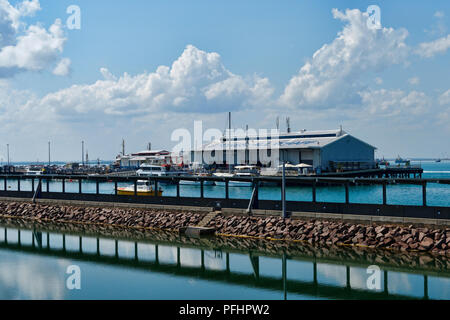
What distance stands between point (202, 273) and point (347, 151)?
78.2 metres

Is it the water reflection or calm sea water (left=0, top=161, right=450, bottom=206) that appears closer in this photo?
the water reflection

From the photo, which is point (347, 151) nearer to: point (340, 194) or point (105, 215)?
point (340, 194)

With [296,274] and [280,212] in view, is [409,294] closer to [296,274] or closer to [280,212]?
[296,274]

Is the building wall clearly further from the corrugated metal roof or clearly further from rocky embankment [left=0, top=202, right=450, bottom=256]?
rocky embankment [left=0, top=202, right=450, bottom=256]

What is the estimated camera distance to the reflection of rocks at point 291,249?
2830 centimetres

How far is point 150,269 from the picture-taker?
100 ft

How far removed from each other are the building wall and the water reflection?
208 ft

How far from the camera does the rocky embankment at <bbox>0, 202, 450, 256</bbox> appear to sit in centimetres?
3000

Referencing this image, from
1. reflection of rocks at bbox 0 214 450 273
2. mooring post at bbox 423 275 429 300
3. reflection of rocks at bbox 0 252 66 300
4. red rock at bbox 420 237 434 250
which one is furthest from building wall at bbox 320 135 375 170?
reflection of rocks at bbox 0 252 66 300

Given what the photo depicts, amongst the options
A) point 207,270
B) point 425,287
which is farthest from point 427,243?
point 207,270

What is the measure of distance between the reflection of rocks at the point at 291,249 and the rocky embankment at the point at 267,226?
0.65 meters

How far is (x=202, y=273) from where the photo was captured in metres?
29.6
